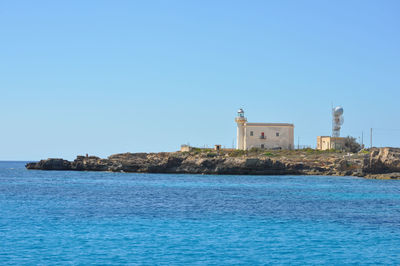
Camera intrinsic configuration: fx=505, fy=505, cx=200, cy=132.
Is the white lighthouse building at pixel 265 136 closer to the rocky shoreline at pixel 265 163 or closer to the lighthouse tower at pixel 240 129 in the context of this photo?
the lighthouse tower at pixel 240 129

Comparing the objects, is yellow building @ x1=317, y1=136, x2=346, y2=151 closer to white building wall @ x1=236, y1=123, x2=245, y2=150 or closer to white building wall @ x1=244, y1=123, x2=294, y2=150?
white building wall @ x1=244, y1=123, x2=294, y2=150

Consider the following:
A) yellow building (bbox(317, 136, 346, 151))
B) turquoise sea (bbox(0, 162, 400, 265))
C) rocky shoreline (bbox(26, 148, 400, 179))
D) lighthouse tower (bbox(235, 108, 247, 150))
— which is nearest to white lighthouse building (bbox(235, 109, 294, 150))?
lighthouse tower (bbox(235, 108, 247, 150))

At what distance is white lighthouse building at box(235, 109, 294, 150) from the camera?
3883 inches

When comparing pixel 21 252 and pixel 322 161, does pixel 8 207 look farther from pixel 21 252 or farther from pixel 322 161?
pixel 322 161

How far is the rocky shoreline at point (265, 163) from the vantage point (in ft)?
250

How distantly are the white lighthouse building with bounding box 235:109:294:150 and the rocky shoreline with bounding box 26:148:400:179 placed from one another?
4.01 metres

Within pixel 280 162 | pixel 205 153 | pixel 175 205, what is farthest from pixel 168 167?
pixel 175 205

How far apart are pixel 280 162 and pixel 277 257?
6432cm

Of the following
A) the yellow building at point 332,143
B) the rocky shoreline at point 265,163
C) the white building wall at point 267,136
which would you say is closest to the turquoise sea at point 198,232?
the rocky shoreline at point 265,163

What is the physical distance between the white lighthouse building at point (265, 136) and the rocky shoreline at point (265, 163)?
13.2ft

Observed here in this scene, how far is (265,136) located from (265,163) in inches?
662

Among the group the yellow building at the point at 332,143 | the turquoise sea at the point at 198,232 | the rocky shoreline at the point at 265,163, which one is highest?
the yellow building at the point at 332,143

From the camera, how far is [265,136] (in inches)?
3890

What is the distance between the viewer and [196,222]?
2858 cm
